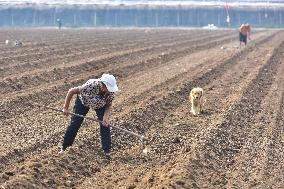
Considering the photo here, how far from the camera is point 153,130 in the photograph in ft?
37.3

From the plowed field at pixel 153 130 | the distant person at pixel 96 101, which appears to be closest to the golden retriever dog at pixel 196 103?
the plowed field at pixel 153 130

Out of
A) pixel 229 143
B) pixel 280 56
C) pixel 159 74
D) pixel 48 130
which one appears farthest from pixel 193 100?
pixel 280 56

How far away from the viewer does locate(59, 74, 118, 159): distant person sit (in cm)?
865

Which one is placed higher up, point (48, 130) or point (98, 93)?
point (98, 93)

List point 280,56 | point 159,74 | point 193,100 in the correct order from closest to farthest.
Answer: point 193,100, point 159,74, point 280,56

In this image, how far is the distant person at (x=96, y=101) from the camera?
8648mm

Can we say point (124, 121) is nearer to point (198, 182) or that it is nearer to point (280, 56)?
point (198, 182)

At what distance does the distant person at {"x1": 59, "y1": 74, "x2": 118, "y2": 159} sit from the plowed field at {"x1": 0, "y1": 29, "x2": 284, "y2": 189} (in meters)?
0.24

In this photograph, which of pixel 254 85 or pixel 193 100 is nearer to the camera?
pixel 193 100

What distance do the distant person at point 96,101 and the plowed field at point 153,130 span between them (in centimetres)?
24

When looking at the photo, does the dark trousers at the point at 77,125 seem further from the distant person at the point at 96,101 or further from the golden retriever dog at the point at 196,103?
the golden retriever dog at the point at 196,103

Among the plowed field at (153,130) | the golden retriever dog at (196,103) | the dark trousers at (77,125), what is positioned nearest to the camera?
the plowed field at (153,130)

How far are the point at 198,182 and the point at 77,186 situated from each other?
1596 mm

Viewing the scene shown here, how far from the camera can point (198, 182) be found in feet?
26.5
